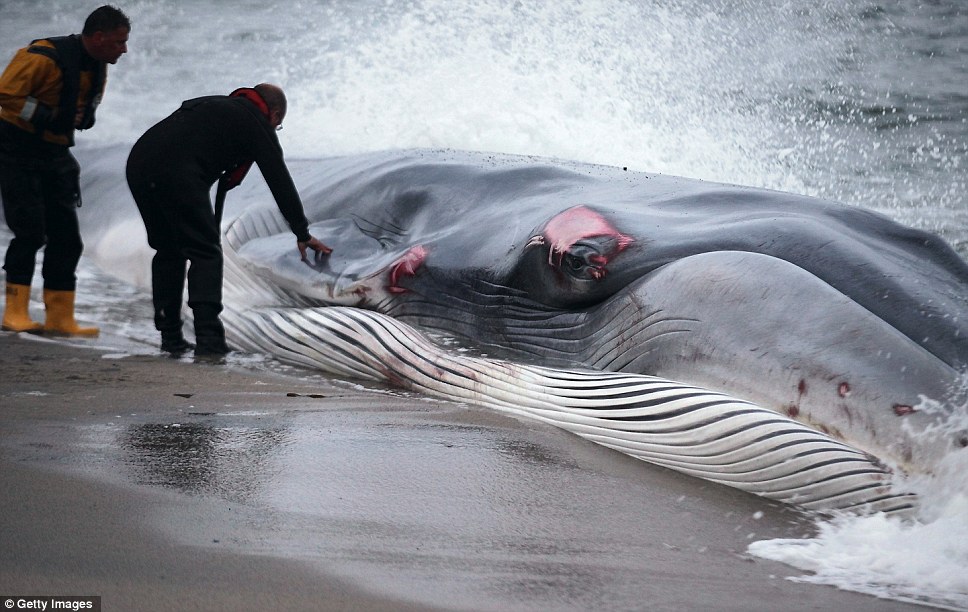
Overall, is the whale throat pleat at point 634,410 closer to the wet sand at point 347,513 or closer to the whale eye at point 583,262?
the wet sand at point 347,513

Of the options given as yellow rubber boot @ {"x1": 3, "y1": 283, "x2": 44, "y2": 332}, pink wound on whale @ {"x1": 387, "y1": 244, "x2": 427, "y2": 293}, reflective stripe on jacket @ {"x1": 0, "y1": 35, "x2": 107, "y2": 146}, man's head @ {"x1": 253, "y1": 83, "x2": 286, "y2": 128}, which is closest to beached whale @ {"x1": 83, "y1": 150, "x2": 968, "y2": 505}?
pink wound on whale @ {"x1": 387, "y1": 244, "x2": 427, "y2": 293}

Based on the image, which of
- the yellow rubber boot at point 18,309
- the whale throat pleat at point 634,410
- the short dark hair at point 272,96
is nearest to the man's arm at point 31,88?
the yellow rubber boot at point 18,309

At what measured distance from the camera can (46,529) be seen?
267 cm

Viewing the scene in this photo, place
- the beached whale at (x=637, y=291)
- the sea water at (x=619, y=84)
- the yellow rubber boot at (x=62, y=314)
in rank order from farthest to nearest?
the sea water at (x=619, y=84)
the yellow rubber boot at (x=62, y=314)
the beached whale at (x=637, y=291)

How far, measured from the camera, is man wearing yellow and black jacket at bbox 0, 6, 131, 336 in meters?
5.94

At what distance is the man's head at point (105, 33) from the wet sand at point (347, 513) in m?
2.33

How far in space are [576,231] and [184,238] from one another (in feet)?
7.18

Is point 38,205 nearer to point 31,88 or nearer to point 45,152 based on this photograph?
point 45,152

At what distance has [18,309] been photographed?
6.05m

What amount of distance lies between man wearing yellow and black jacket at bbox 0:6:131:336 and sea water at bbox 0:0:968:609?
1.78ft

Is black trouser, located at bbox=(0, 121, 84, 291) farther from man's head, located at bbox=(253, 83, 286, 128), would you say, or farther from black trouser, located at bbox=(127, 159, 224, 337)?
man's head, located at bbox=(253, 83, 286, 128)

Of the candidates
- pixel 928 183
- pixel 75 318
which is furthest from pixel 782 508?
pixel 928 183

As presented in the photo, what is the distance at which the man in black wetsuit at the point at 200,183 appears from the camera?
562 centimetres

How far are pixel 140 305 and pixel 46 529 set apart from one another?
15.0ft
